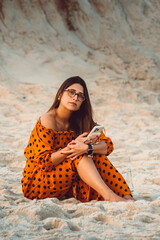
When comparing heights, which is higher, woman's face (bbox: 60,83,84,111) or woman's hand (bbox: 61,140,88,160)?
woman's face (bbox: 60,83,84,111)

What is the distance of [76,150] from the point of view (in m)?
2.54

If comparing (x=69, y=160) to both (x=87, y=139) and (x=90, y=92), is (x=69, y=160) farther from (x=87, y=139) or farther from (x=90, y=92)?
(x=90, y=92)

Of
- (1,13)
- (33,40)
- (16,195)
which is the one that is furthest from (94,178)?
(1,13)

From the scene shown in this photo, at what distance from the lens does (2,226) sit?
187cm

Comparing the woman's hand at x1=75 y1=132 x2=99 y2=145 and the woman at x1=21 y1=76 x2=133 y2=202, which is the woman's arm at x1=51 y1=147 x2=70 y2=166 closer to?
the woman at x1=21 y1=76 x2=133 y2=202

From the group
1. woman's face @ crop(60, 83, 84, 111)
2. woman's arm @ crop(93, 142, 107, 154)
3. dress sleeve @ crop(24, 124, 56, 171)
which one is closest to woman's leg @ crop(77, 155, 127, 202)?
woman's arm @ crop(93, 142, 107, 154)

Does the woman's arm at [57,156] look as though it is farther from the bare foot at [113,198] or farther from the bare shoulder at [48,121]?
the bare foot at [113,198]

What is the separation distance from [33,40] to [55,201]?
671cm

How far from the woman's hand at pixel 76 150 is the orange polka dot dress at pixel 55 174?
0.04 metres

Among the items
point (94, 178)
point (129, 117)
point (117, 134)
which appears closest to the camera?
point (94, 178)

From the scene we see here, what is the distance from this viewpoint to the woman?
254 centimetres

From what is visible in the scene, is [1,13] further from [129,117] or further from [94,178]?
[94,178]

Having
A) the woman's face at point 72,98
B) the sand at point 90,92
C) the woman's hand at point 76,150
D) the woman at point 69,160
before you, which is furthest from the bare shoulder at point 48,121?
the sand at point 90,92

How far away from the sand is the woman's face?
2.57 ft
